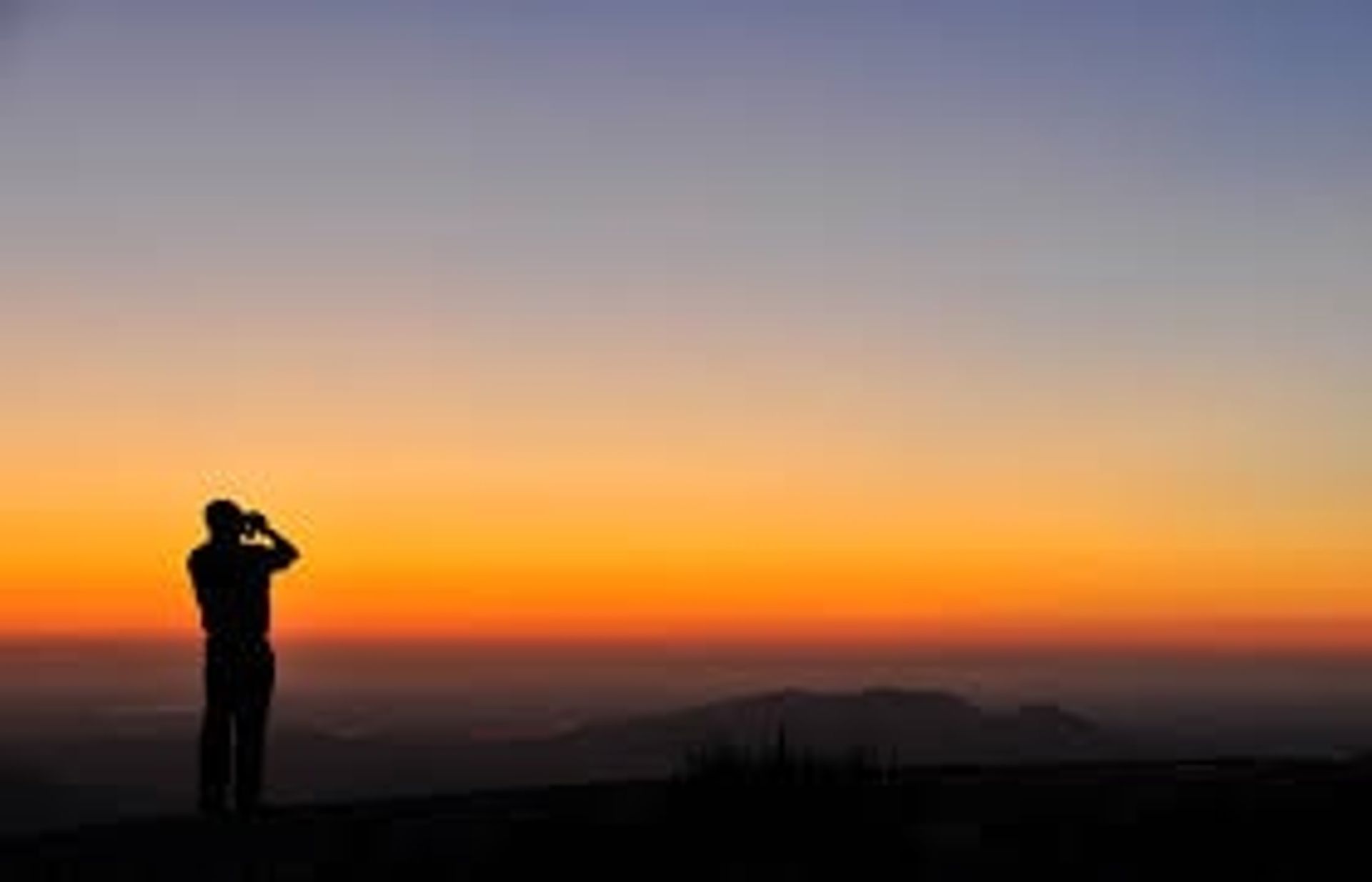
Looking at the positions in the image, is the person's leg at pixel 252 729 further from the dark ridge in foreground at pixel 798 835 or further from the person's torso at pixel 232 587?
the dark ridge in foreground at pixel 798 835

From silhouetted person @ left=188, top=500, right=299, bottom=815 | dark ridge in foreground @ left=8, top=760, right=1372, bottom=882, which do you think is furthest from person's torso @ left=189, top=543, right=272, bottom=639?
dark ridge in foreground @ left=8, top=760, right=1372, bottom=882

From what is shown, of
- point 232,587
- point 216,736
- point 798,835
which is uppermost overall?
point 232,587

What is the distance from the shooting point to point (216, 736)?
17141 millimetres

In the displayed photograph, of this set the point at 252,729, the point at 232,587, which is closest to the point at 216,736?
the point at 252,729

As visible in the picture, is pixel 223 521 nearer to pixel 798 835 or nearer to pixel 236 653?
pixel 236 653

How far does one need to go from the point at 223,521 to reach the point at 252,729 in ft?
4.44

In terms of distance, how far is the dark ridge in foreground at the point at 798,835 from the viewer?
1362 centimetres

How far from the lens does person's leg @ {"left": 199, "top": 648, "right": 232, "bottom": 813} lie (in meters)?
17.1

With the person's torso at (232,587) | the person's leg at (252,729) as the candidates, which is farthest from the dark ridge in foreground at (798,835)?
the person's torso at (232,587)

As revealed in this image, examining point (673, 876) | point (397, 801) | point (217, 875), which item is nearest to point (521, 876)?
point (673, 876)

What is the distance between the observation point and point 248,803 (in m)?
17.0

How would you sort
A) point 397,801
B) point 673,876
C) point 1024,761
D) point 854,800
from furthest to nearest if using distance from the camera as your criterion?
point 1024,761 → point 397,801 → point 854,800 → point 673,876

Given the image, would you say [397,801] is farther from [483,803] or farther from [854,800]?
[854,800]

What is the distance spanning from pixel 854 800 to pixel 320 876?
288 cm
